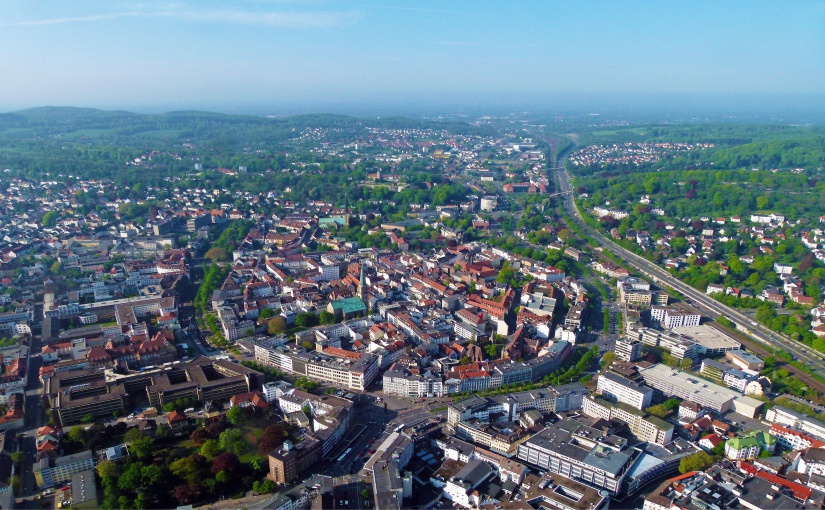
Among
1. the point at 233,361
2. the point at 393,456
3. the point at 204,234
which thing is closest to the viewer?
the point at 393,456

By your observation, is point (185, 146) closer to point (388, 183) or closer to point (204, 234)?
point (388, 183)

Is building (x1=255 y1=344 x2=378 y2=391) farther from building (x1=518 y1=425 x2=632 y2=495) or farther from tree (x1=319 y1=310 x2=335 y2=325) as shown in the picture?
building (x1=518 y1=425 x2=632 y2=495)

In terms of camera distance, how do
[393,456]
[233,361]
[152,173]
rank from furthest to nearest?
[152,173] < [233,361] < [393,456]

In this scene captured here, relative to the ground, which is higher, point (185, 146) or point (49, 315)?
point (185, 146)

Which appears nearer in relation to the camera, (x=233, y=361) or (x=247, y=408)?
(x=247, y=408)

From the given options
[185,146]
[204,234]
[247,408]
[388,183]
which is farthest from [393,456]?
[185,146]

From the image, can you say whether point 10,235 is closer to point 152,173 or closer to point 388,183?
point 152,173

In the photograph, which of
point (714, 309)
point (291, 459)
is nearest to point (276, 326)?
point (291, 459)

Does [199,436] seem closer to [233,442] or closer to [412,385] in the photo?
[233,442]
